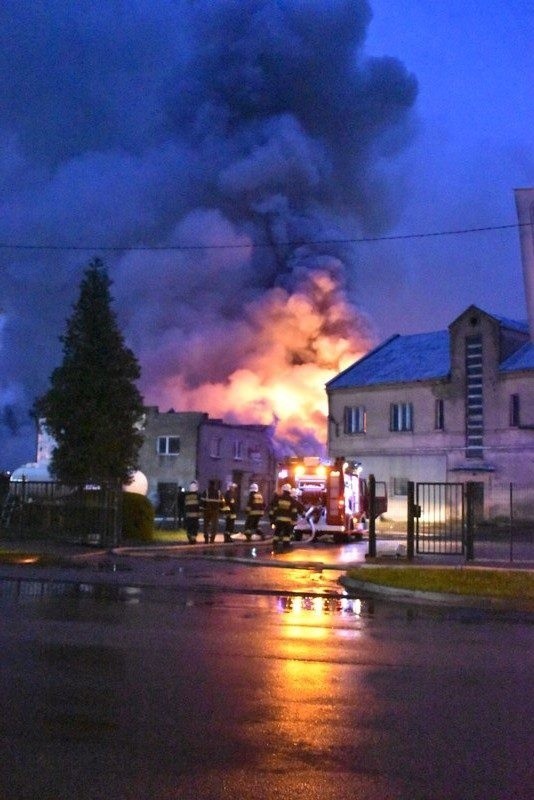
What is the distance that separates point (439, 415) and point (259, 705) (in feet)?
120

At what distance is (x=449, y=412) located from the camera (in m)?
41.9

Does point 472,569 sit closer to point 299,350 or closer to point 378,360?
point 378,360

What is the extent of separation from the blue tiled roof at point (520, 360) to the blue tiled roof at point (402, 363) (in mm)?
2829

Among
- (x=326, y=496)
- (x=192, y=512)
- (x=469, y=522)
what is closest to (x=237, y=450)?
(x=326, y=496)

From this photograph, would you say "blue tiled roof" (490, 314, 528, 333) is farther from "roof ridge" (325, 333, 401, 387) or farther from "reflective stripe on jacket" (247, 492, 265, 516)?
"reflective stripe on jacket" (247, 492, 265, 516)

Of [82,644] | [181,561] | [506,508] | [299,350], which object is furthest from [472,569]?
[299,350]

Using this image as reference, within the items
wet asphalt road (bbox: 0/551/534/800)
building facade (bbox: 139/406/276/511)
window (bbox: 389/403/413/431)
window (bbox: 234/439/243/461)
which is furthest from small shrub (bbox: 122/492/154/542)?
window (bbox: 234/439/243/461)

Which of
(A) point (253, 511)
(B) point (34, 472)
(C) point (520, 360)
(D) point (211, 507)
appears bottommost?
(A) point (253, 511)

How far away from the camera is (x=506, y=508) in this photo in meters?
39.4

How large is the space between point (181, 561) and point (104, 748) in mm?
14908

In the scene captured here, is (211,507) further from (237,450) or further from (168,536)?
(237,450)

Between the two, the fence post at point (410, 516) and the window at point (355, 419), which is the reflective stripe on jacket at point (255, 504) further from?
the window at point (355, 419)

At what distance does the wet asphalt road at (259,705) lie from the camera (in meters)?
4.95

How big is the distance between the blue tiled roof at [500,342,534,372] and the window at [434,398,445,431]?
3.45m
